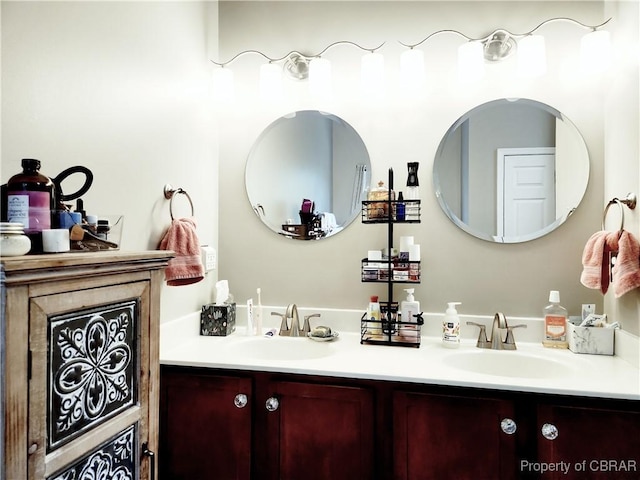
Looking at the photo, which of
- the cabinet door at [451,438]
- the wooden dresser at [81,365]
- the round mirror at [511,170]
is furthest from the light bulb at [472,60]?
the wooden dresser at [81,365]

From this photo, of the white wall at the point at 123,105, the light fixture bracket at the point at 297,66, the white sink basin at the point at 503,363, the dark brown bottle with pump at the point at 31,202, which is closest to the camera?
the dark brown bottle with pump at the point at 31,202

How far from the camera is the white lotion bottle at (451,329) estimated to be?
5.74 feet

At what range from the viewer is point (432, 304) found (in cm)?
195

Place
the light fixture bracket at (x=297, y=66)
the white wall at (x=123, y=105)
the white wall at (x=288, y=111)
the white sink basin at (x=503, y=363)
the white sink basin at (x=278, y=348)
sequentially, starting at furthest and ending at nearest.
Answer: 1. the light fixture bracket at (x=297, y=66)
2. the white sink basin at (x=278, y=348)
3. the white sink basin at (x=503, y=363)
4. the white wall at (x=288, y=111)
5. the white wall at (x=123, y=105)

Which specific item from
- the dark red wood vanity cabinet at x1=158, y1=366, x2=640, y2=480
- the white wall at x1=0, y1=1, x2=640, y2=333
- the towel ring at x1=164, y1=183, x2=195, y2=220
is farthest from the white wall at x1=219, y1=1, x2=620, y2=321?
the dark red wood vanity cabinet at x1=158, y1=366, x2=640, y2=480

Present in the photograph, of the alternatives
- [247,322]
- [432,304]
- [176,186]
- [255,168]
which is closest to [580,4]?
[432,304]

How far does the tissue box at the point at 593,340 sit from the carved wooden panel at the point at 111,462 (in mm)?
1670

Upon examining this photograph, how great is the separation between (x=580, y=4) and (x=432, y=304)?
152cm

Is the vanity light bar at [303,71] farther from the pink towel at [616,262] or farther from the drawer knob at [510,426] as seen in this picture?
the drawer knob at [510,426]

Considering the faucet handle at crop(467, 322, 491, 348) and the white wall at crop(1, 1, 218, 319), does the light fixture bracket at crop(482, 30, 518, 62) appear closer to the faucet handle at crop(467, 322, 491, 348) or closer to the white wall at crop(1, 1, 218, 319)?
the faucet handle at crop(467, 322, 491, 348)

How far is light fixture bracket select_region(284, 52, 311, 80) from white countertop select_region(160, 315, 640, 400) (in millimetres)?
1310

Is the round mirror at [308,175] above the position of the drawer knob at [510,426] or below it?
above

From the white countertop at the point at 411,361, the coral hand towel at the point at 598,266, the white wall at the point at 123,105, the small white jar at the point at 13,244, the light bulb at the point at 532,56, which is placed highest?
the light bulb at the point at 532,56

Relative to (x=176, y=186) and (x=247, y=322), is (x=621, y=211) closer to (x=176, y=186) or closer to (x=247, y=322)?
(x=247, y=322)
